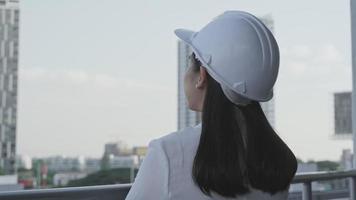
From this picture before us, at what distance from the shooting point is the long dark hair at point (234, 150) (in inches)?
30.3

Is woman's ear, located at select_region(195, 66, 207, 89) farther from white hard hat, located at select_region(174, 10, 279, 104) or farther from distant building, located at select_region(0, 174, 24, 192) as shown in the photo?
distant building, located at select_region(0, 174, 24, 192)

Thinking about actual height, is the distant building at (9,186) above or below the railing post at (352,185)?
above

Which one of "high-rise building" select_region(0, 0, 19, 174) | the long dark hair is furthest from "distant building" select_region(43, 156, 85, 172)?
the long dark hair

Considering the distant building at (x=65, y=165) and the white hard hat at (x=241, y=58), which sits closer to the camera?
the white hard hat at (x=241, y=58)

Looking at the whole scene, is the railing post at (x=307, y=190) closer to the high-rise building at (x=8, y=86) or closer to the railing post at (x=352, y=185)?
the railing post at (x=352, y=185)

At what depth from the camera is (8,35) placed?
21.8 meters

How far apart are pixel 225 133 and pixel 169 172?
0.11 m

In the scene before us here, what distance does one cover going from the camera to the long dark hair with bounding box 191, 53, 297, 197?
2.52 ft

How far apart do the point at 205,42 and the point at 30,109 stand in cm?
3256

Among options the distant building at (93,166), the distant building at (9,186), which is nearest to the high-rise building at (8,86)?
the distant building at (93,166)

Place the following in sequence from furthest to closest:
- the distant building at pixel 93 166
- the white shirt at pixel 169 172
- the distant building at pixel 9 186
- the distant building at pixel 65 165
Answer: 1. the distant building at pixel 65 165
2. the distant building at pixel 93 166
3. the distant building at pixel 9 186
4. the white shirt at pixel 169 172

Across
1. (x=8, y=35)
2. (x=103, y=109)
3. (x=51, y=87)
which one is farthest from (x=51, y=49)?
(x=8, y=35)

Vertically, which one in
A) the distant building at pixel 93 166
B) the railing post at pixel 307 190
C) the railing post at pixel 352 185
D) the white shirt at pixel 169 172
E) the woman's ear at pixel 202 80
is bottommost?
the distant building at pixel 93 166

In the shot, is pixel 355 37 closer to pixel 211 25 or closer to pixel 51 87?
pixel 211 25
